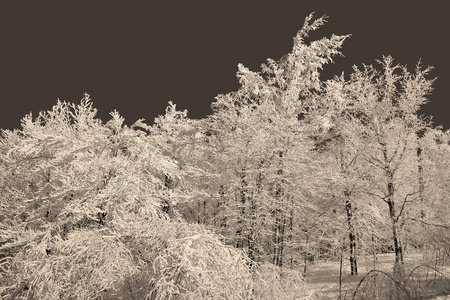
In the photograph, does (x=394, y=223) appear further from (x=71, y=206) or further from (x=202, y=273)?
(x=71, y=206)

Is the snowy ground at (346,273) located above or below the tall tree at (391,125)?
below

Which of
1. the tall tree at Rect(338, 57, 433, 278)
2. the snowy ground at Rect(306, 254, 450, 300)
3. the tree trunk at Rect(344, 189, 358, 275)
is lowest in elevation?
the snowy ground at Rect(306, 254, 450, 300)

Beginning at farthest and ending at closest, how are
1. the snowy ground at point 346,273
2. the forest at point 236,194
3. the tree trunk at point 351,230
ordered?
the tree trunk at point 351,230, the snowy ground at point 346,273, the forest at point 236,194

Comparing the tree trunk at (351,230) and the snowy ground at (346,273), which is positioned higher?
the tree trunk at (351,230)

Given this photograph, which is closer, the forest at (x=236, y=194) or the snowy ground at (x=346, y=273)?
the forest at (x=236, y=194)

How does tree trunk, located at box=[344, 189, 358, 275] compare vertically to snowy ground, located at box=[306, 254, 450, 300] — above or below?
above

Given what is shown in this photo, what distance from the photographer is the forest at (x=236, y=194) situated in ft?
23.5

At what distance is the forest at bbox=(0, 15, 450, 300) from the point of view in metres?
7.17

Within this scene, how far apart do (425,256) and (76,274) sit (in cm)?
1203

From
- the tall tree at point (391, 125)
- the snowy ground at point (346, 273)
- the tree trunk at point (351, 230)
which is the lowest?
the snowy ground at point (346, 273)

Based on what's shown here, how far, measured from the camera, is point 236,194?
579 inches

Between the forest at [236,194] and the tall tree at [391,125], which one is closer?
the forest at [236,194]

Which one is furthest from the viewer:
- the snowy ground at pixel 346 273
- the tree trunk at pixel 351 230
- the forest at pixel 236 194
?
the tree trunk at pixel 351 230

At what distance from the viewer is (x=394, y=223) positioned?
46.6ft
